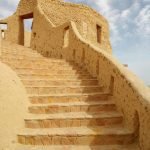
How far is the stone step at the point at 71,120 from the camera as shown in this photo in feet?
14.6

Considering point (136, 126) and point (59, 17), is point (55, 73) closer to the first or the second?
point (136, 126)

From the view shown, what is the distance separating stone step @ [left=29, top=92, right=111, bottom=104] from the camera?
524 cm

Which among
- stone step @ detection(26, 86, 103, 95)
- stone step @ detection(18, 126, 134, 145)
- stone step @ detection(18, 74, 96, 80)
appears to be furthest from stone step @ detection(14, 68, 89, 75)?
stone step @ detection(18, 126, 134, 145)

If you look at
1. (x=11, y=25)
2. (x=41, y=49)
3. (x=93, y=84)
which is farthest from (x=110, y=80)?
(x=11, y=25)

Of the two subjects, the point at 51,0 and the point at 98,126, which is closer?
the point at 98,126

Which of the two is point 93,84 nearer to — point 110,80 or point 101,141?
point 110,80

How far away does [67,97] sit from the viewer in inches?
210

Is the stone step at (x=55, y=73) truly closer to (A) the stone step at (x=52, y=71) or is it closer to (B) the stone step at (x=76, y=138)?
(A) the stone step at (x=52, y=71)

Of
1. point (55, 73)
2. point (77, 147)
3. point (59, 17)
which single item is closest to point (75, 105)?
point (77, 147)

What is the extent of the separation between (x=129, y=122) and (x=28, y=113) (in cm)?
188

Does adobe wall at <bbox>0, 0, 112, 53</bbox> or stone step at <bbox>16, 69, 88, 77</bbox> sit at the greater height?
adobe wall at <bbox>0, 0, 112, 53</bbox>

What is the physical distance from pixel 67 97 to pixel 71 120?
90cm

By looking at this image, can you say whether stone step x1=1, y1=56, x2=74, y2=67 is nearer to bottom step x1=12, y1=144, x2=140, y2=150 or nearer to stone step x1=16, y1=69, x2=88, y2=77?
stone step x1=16, y1=69, x2=88, y2=77

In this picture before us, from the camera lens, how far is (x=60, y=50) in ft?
34.0
